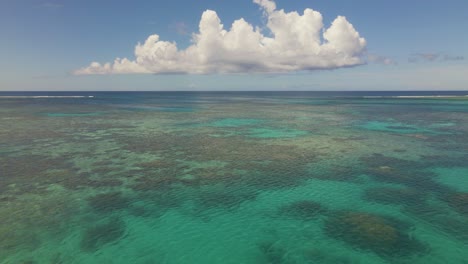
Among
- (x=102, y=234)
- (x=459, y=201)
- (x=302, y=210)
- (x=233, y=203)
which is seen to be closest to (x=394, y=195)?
(x=459, y=201)

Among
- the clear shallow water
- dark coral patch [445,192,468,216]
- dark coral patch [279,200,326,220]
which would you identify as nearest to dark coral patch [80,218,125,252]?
the clear shallow water

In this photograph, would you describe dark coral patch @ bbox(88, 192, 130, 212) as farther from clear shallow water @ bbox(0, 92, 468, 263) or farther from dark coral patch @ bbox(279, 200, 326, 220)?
dark coral patch @ bbox(279, 200, 326, 220)

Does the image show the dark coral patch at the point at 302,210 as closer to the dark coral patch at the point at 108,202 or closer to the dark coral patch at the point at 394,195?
the dark coral patch at the point at 394,195

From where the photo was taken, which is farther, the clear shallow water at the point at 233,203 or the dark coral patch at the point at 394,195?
the dark coral patch at the point at 394,195

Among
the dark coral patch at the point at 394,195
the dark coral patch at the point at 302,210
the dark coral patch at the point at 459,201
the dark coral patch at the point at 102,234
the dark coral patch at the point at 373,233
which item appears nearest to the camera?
the dark coral patch at the point at 373,233

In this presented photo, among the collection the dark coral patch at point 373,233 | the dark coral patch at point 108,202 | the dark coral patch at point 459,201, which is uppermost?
the dark coral patch at point 108,202

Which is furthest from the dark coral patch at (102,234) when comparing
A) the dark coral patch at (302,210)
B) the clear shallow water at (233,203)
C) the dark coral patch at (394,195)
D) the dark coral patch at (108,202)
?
the dark coral patch at (394,195)
